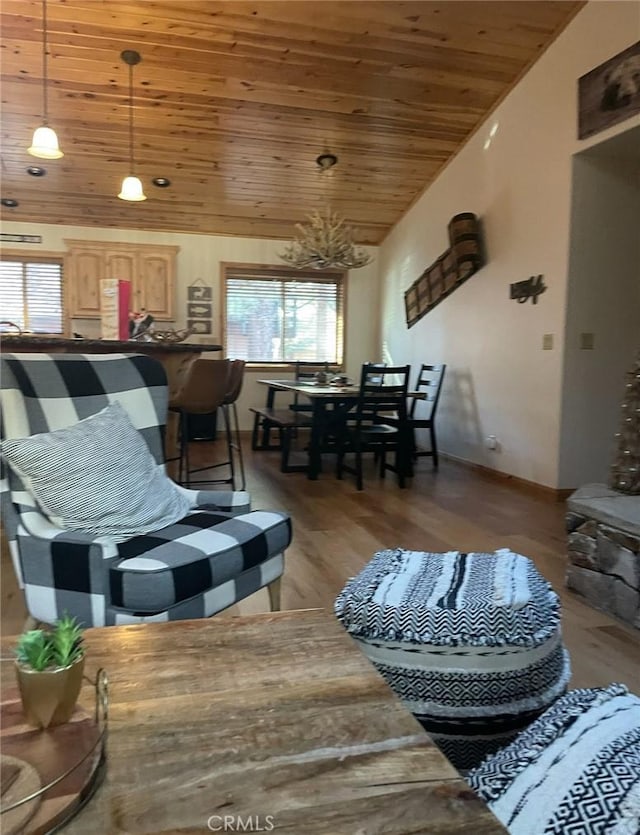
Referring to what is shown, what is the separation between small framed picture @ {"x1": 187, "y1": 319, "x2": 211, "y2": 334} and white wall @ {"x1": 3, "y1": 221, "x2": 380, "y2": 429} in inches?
2.8

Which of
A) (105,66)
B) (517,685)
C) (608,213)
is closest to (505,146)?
(608,213)

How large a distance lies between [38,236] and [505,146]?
4775 millimetres

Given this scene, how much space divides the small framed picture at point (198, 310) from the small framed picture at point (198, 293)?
0.06m

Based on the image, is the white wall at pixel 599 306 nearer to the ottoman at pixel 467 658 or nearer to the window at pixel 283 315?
the ottoman at pixel 467 658

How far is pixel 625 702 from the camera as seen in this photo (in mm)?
1212

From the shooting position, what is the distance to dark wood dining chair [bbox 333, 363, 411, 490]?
15.5 feet

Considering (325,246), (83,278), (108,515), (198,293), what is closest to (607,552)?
(108,515)

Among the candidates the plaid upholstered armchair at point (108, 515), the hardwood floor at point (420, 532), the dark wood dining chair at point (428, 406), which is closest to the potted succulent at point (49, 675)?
the plaid upholstered armchair at point (108, 515)

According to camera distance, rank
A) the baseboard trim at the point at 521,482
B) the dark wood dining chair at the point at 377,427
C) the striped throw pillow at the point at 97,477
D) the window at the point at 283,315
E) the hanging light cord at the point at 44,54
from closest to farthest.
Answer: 1. the striped throw pillow at the point at 97,477
2. the hanging light cord at the point at 44,54
3. the baseboard trim at the point at 521,482
4. the dark wood dining chair at the point at 377,427
5. the window at the point at 283,315

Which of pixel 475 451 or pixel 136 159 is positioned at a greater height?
pixel 136 159

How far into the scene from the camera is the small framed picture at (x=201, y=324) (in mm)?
7145

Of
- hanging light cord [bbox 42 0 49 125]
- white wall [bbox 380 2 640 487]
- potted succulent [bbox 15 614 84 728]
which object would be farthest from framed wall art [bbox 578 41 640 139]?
potted succulent [bbox 15 614 84 728]

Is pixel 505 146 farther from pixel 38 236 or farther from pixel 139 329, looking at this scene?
pixel 38 236

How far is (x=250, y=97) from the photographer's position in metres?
4.96
